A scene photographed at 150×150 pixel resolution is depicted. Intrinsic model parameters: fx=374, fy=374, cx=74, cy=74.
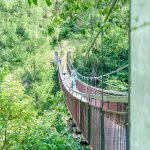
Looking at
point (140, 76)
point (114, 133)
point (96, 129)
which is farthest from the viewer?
point (96, 129)

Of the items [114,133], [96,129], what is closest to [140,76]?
[114,133]

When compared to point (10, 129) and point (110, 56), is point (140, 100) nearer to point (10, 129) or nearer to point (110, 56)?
point (10, 129)

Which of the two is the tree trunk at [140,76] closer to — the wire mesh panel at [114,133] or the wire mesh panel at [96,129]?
the wire mesh panel at [114,133]

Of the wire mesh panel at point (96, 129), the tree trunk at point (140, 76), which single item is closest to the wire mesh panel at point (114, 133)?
the wire mesh panel at point (96, 129)

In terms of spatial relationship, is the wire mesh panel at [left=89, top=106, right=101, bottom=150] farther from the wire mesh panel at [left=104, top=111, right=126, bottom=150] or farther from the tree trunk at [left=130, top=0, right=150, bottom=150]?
the tree trunk at [left=130, top=0, right=150, bottom=150]

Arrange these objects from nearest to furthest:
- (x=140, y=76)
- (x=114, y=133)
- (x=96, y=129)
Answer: (x=140, y=76) < (x=114, y=133) < (x=96, y=129)

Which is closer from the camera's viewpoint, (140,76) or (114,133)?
(140,76)

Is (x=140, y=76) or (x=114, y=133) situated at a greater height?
(x=140, y=76)

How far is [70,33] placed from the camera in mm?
28328

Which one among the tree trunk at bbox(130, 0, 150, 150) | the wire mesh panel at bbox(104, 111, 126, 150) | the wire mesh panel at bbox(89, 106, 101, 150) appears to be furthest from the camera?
the wire mesh panel at bbox(89, 106, 101, 150)

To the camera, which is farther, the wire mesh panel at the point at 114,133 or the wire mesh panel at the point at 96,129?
the wire mesh panel at the point at 96,129

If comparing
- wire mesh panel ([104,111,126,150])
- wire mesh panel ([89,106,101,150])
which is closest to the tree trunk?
wire mesh panel ([104,111,126,150])

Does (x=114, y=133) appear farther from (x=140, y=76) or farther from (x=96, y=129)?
(x=140, y=76)

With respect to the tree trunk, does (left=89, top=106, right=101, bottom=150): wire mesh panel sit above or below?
below
